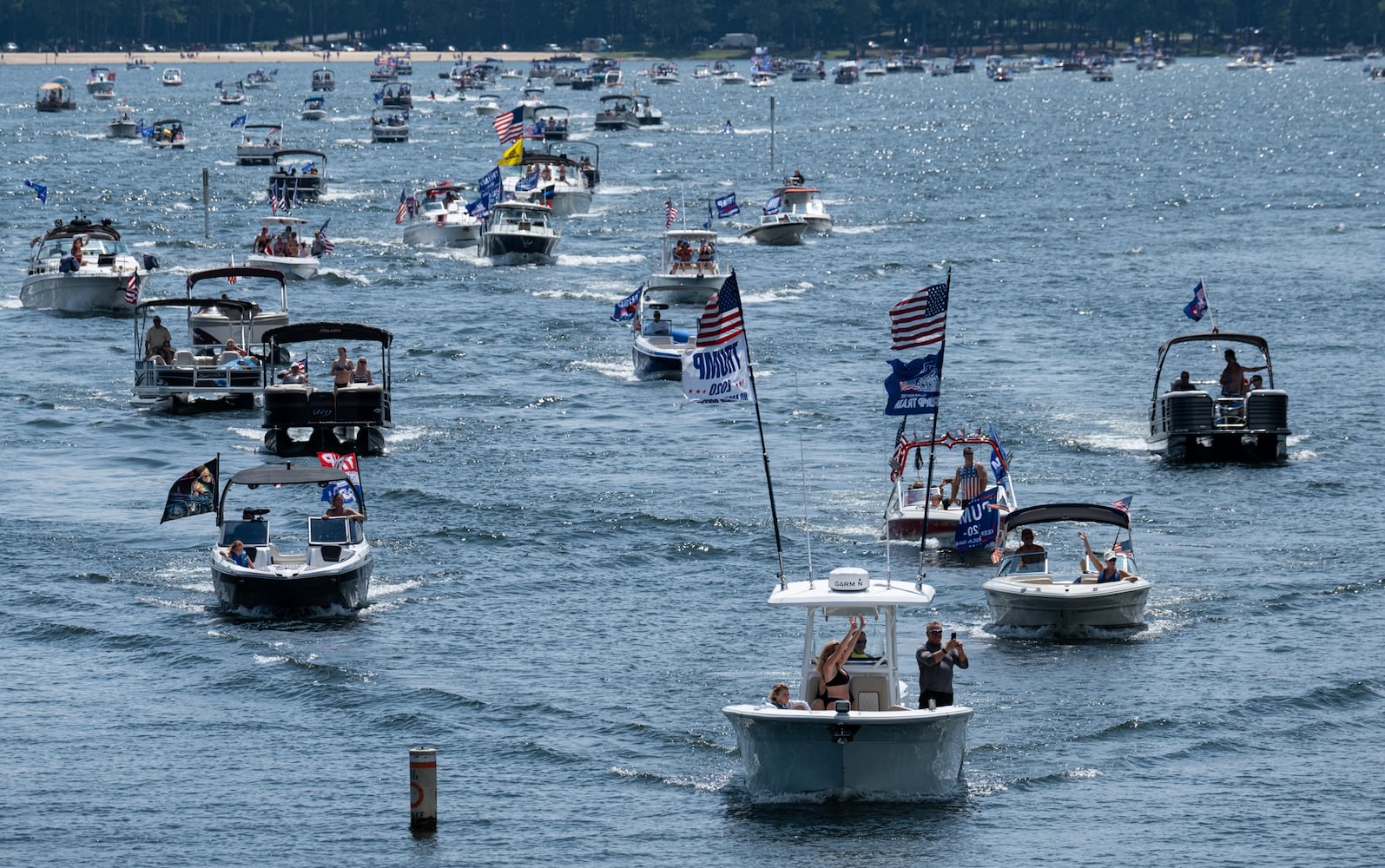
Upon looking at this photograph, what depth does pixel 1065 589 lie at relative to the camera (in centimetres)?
3775

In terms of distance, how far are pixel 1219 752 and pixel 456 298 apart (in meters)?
54.8

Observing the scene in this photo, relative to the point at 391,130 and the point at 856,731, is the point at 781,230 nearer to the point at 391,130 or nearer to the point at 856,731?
the point at 856,731

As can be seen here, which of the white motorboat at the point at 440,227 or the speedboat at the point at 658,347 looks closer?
the speedboat at the point at 658,347

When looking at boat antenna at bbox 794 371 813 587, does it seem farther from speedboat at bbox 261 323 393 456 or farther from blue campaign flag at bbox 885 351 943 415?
speedboat at bbox 261 323 393 456

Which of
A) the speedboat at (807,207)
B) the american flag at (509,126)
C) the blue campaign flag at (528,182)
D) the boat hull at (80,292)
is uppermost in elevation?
the american flag at (509,126)

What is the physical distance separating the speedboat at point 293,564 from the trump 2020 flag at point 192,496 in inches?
9.9

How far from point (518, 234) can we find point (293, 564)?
2059 inches

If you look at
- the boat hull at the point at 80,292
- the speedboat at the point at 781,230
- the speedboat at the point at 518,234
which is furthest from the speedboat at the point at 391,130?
the boat hull at the point at 80,292

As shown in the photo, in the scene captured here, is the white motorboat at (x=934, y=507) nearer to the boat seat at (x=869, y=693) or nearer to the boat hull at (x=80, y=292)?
the boat seat at (x=869, y=693)

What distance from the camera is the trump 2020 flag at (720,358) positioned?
30234 millimetres

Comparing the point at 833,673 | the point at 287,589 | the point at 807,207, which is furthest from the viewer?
the point at 807,207

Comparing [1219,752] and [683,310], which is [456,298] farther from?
[1219,752]

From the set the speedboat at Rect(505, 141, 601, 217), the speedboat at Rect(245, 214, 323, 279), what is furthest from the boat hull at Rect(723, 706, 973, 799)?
the speedboat at Rect(505, 141, 601, 217)

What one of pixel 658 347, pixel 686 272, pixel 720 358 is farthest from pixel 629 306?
pixel 720 358
